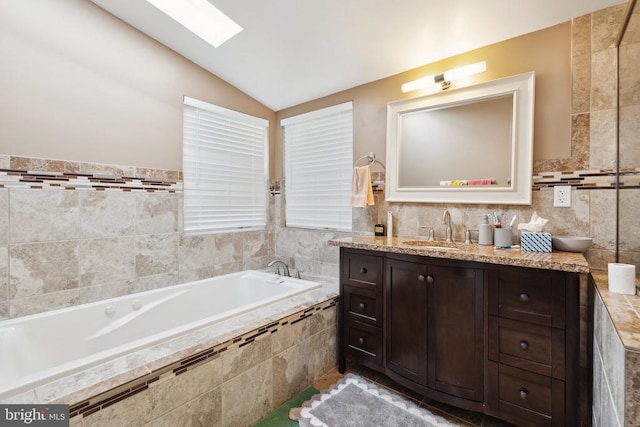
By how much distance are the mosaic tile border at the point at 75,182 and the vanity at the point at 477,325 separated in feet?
5.18

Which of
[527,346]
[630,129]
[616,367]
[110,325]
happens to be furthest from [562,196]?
[110,325]

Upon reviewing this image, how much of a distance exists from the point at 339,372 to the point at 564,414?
1296 millimetres

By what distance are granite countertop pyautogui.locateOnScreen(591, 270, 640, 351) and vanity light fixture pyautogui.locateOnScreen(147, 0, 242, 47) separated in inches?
101

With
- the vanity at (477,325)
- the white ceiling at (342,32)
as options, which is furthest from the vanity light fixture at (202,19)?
the vanity at (477,325)

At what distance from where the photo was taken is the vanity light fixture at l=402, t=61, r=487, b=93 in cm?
191

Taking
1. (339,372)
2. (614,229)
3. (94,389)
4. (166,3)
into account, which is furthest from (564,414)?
(166,3)

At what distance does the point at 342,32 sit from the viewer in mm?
2045

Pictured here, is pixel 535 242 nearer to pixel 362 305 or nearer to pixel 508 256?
pixel 508 256

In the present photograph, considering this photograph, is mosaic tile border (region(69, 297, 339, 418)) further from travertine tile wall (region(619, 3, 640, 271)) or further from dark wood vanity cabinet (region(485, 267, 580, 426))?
travertine tile wall (region(619, 3, 640, 271))

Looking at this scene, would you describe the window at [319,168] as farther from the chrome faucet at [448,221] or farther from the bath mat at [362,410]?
→ the bath mat at [362,410]

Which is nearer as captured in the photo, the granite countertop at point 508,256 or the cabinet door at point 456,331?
the granite countertop at point 508,256

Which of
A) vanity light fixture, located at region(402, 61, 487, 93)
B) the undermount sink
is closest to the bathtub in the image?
the undermount sink

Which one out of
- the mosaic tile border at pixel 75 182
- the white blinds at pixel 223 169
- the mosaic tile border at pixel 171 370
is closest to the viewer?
the mosaic tile border at pixel 171 370

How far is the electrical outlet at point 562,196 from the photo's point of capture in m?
1.72
